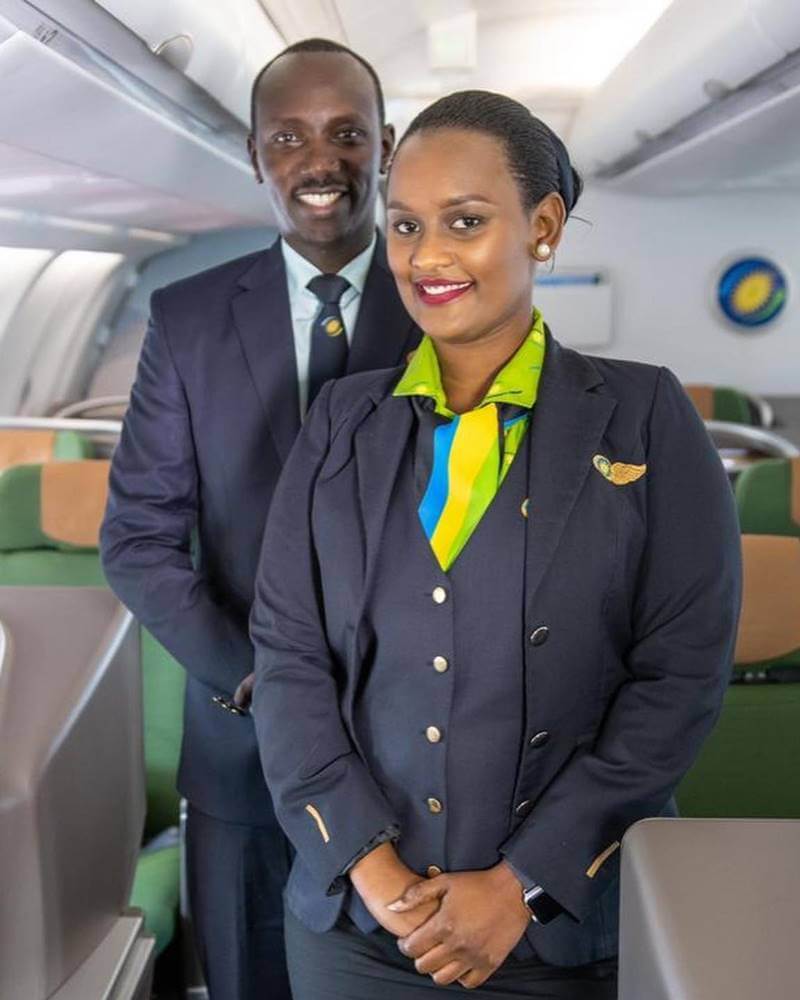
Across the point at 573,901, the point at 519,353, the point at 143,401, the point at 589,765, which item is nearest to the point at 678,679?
the point at 589,765

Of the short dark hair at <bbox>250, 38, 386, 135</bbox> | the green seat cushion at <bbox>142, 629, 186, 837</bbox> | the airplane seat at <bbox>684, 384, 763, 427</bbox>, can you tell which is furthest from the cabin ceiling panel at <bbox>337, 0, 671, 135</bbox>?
the short dark hair at <bbox>250, 38, 386, 135</bbox>

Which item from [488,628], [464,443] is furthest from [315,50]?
[488,628]

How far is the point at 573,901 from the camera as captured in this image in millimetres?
1362

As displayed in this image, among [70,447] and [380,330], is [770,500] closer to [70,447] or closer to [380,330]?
[380,330]

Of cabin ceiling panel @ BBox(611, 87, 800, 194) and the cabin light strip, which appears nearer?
the cabin light strip

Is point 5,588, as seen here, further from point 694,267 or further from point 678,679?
point 694,267

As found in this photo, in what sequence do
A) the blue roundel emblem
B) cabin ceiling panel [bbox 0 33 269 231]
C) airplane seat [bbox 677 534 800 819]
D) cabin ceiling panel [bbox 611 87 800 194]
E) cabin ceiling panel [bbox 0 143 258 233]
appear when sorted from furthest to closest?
1. the blue roundel emblem
2. cabin ceiling panel [bbox 611 87 800 194]
3. cabin ceiling panel [bbox 0 143 258 233]
4. cabin ceiling panel [bbox 0 33 269 231]
5. airplane seat [bbox 677 534 800 819]

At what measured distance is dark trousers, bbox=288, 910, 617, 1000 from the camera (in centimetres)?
141

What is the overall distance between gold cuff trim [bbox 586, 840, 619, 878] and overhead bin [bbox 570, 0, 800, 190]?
283 cm

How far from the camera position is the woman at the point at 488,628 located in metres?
1.36

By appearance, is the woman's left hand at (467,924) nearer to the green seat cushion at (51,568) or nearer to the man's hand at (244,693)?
the man's hand at (244,693)

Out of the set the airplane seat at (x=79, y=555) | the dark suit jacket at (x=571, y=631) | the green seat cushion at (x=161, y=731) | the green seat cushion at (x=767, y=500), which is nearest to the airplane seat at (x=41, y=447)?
the airplane seat at (x=79, y=555)

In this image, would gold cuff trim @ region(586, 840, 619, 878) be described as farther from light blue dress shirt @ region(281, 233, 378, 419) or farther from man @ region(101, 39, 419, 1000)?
light blue dress shirt @ region(281, 233, 378, 419)

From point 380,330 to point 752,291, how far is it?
7940mm
